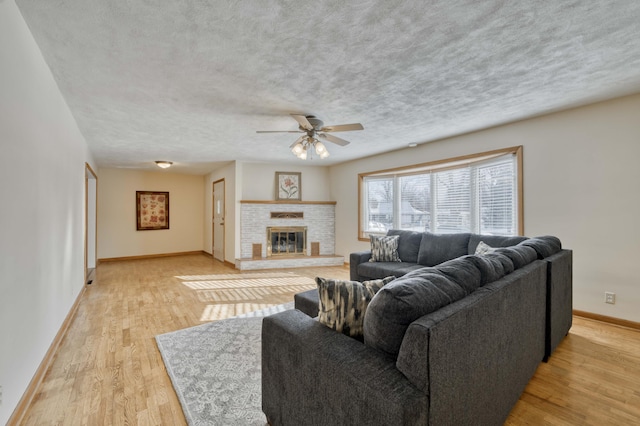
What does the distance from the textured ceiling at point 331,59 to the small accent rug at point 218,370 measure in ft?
7.69

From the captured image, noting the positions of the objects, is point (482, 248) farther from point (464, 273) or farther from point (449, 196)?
point (464, 273)

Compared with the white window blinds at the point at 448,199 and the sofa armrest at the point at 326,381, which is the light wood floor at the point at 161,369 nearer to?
the sofa armrest at the point at 326,381

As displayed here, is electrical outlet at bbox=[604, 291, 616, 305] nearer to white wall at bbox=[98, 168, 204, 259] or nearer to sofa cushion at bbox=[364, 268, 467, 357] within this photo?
sofa cushion at bbox=[364, 268, 467, 357]

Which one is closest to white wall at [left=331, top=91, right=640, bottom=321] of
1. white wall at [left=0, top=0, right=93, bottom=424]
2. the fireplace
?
the fireplace

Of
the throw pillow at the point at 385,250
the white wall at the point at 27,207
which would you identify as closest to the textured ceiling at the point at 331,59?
the white wall at the point at 27,207

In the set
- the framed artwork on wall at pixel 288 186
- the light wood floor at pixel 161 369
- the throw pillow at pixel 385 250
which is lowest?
the light wood floor at pixel 161 369

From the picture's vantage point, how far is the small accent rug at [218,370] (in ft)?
5.89

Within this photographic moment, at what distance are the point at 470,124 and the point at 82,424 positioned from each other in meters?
4.74

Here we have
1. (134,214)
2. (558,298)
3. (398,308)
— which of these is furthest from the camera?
(134,214)

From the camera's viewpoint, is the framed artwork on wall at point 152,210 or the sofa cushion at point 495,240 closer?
the sofa cushion at point 495,240

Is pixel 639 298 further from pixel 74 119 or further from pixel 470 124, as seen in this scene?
pixel 74 119

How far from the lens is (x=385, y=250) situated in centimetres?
440

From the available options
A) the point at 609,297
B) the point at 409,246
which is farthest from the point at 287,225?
the point at 609,297

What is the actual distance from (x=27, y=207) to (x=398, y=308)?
2.39 m
